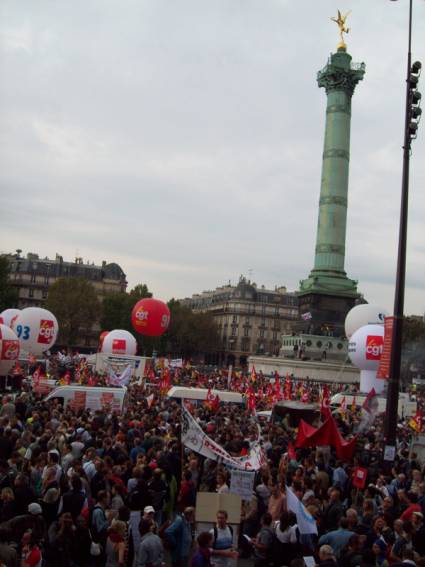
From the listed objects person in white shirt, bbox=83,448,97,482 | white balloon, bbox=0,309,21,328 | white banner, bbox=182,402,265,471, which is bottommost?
person in white shirt, bbox=83,448,97,482

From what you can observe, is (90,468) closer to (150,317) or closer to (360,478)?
(360,478)

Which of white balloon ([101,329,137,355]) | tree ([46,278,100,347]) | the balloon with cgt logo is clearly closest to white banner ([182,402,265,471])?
the balloon with cgt logo

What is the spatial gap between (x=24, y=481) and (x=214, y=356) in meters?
110

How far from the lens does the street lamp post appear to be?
13.3 metres

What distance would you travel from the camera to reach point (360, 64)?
6053 cm

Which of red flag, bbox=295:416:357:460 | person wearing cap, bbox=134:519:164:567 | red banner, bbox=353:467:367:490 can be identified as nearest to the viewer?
person wearing cap, bbox=134:519:164:567

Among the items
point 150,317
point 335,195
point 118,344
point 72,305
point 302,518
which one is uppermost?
point 335,195

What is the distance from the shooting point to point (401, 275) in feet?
45.8

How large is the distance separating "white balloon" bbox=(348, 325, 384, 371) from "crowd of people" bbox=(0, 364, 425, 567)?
20083 mm

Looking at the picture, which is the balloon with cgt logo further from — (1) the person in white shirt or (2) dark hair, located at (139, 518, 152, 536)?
(2) dark hair, located at (139, 518, 152, 536)

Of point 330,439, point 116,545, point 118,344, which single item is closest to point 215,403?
point 330,439

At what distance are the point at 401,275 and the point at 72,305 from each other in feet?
265

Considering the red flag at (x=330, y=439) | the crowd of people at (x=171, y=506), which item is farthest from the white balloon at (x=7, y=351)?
the red flag at (x=330, y=439)

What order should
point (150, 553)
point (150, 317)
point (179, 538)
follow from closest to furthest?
1. point (150, 553)
2. point (179, 538)
3. point (150, 317)
